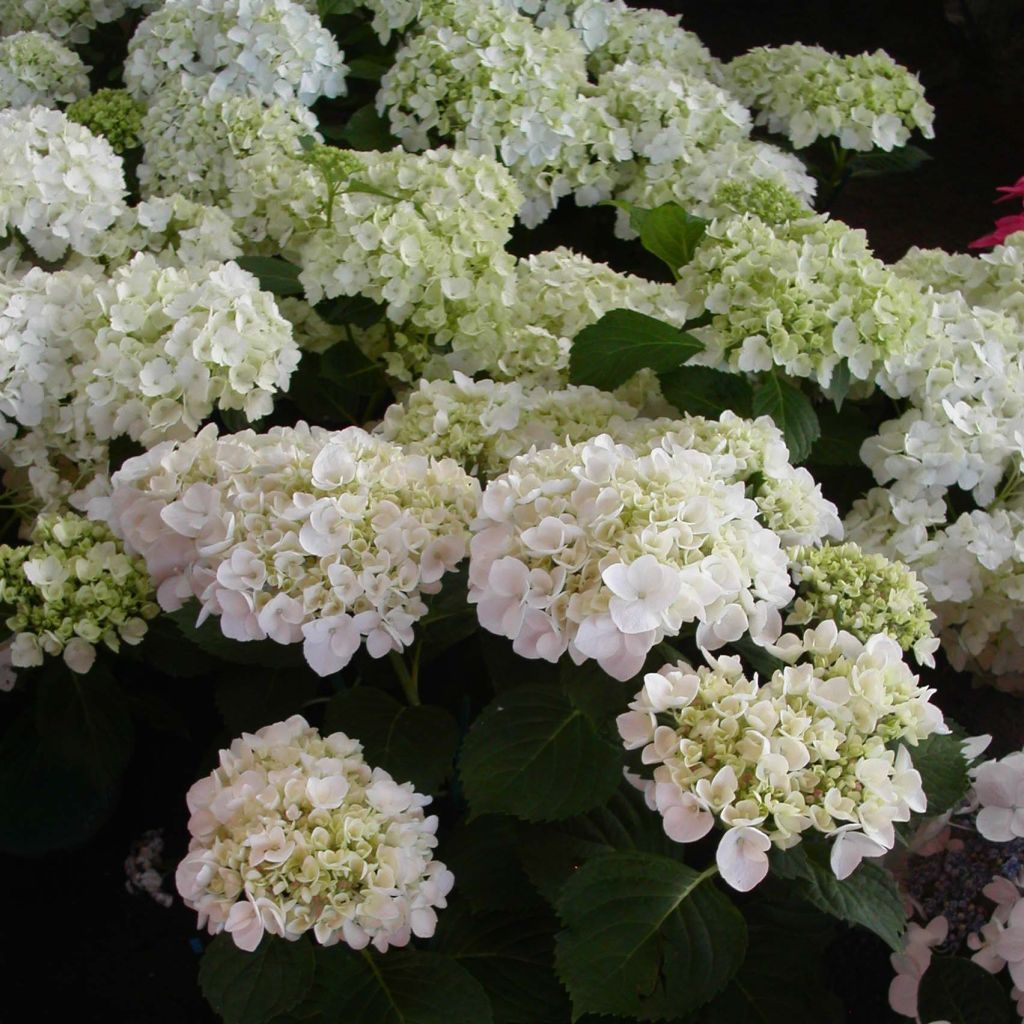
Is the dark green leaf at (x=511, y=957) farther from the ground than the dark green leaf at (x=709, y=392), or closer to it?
closer to it

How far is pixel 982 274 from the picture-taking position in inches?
60.9

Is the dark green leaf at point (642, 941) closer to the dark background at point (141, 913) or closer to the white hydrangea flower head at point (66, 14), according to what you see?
the dark background at point (141, 913)

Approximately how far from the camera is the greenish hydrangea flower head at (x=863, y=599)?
3.06 ft

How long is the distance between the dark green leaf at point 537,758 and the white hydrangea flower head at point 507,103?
3.53 feet

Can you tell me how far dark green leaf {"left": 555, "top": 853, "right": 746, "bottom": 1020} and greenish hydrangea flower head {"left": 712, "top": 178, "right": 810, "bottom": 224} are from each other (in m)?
0.84

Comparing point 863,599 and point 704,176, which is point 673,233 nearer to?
point 704,176

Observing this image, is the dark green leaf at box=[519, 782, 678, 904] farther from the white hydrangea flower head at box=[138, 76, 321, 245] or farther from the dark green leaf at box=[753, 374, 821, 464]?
the white hydrangea flower head at box=[138, 76, 321, 245]

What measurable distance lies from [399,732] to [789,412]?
0.53 metres

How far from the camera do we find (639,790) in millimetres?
1040

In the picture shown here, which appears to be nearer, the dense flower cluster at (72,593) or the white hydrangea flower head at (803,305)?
the dense flower cluster at (72,593)

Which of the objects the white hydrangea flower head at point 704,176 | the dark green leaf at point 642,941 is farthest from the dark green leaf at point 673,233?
the dark green leaf at point 642,941

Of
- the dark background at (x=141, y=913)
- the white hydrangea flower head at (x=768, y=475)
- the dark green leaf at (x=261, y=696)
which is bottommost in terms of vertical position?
the dark background at (x=141, y=913)

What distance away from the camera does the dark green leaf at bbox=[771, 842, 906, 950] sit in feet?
2.61

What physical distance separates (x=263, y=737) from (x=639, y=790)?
337 millimetres
